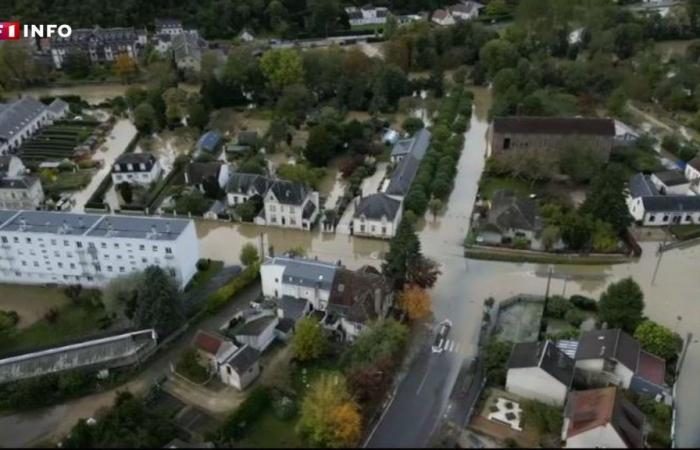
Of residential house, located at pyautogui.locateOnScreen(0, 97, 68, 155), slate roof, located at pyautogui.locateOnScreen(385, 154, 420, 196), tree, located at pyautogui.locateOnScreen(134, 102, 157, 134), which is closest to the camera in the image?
slate roof, located at pyautogui.locateOnScreen(385, 154, 420, 196)

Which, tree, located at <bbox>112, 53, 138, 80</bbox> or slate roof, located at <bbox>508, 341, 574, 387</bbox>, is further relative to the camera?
tree, located at <bbox>112, 53, 138, 80</bbox>

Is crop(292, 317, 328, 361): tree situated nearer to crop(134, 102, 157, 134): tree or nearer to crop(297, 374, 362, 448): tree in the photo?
crop(297, 374, 362, 448): tree

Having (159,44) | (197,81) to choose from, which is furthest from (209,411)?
(159,44)

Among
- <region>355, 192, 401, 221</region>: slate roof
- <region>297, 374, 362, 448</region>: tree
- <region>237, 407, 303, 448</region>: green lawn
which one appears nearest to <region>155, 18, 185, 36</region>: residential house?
<region>355, 192, 401, 221</region>: slate roof

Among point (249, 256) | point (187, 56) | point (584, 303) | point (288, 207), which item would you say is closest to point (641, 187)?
point (584, 303)

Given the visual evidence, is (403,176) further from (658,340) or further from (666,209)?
(658,340)

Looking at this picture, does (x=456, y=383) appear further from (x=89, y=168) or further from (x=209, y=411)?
(x=89, y=168)
